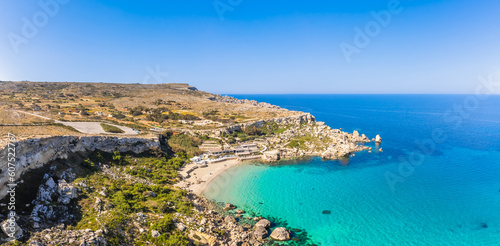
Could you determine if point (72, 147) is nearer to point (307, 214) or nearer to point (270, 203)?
point (270, 203)

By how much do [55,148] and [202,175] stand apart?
1985 cm

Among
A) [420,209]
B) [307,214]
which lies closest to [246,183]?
[307,214]

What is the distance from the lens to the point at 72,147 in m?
29.2

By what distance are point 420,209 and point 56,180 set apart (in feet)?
139

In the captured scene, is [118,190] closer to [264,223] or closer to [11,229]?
[11,229]

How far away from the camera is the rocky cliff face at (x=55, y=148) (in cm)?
1965

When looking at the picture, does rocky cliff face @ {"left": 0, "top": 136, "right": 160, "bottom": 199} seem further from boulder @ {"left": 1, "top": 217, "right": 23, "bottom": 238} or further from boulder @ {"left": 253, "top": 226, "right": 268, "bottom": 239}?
boulder @ {"left": 253, "top": 226, "right": 268, "bottom": 239}

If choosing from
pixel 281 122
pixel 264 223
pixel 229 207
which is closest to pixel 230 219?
pixel 229 207

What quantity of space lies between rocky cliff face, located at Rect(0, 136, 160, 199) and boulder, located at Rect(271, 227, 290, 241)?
23.4 meters

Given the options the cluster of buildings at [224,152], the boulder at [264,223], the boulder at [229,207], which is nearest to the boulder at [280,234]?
the boulder at [264,223]

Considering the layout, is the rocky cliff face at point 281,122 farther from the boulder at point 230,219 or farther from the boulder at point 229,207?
the boulder at point 230,219

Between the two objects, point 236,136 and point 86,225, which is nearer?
point 86,225

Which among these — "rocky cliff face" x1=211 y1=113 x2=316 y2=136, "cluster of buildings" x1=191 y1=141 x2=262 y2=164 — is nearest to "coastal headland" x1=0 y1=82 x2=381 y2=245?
"cluster of buildings" x1=191 y1=141 x2=262 y2=164

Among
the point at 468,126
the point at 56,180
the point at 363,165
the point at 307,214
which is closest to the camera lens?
the point at 56,180
